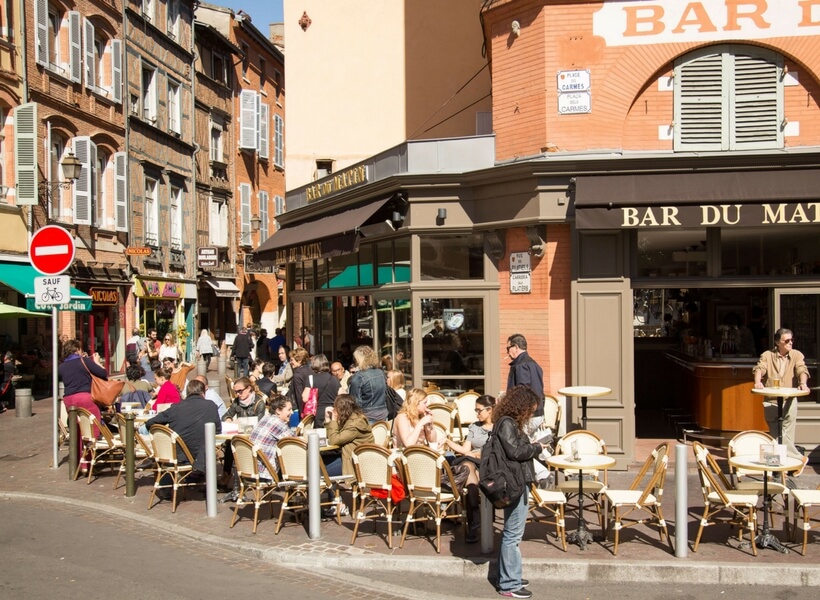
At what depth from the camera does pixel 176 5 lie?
30344mm

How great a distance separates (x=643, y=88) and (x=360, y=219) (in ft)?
15.5

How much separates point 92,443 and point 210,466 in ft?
9.07

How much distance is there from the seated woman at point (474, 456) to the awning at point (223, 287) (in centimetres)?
2600

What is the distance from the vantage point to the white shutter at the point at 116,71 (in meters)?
24.9

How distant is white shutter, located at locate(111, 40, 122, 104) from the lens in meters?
24.9

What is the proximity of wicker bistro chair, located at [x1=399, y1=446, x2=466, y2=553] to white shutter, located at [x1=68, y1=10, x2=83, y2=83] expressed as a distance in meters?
18.8

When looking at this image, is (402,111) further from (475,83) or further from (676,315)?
(676,315)

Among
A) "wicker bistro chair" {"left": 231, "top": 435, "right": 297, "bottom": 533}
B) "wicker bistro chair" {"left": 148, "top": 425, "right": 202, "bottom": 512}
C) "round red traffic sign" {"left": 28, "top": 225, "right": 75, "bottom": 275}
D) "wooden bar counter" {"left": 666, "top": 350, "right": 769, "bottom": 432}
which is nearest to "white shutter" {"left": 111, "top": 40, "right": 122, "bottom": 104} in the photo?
"round red traffic sign" {"left": 28, "top": 225, "right": 75, "bottom": 275}

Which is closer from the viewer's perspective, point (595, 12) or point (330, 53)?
point (595, 12)

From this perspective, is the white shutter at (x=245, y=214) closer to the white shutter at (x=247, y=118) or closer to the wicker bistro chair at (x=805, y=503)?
the white shutter at (x=247, y=118)

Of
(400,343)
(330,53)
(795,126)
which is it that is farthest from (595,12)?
(330,53)

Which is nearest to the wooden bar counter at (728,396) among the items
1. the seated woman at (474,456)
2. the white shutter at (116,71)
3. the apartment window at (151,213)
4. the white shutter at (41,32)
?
the seated woman at (474,456)

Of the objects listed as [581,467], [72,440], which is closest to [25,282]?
[72,440]

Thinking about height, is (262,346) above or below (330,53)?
below
